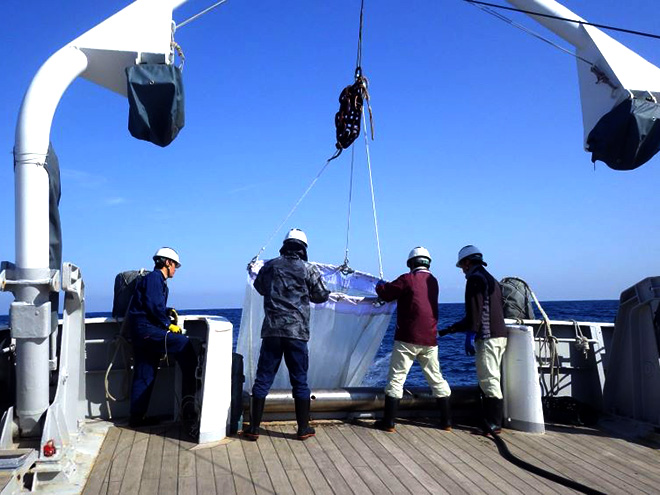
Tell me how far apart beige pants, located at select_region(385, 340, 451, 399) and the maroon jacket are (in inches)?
3.0

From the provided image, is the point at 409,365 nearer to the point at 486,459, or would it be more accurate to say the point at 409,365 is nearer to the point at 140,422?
the point at 486,459

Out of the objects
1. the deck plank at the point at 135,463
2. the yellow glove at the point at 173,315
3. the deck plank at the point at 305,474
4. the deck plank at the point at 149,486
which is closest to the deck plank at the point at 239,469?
the deck plank at the point at 305,474

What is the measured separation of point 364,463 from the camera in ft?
14.6

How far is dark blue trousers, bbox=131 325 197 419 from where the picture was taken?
5227 mm

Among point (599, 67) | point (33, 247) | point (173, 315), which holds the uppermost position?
point (599, 67)

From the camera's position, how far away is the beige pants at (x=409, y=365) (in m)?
5.43

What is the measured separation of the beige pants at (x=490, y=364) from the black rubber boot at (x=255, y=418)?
7.04ft

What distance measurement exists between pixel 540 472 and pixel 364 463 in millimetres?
1332

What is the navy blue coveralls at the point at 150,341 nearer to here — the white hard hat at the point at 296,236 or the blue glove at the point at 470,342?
the white hard hat at the point at 296,236

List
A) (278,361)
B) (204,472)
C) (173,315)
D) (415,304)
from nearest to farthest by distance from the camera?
(204,472) → (278,361) → (415,304) → (173,315)

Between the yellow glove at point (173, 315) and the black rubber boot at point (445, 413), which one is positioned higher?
the yellow glove at point (173, 315)

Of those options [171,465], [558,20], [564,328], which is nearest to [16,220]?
[171,465]

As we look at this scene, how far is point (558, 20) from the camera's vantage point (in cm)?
566

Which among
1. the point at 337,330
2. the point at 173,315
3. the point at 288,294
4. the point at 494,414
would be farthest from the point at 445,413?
the point at 173,315
